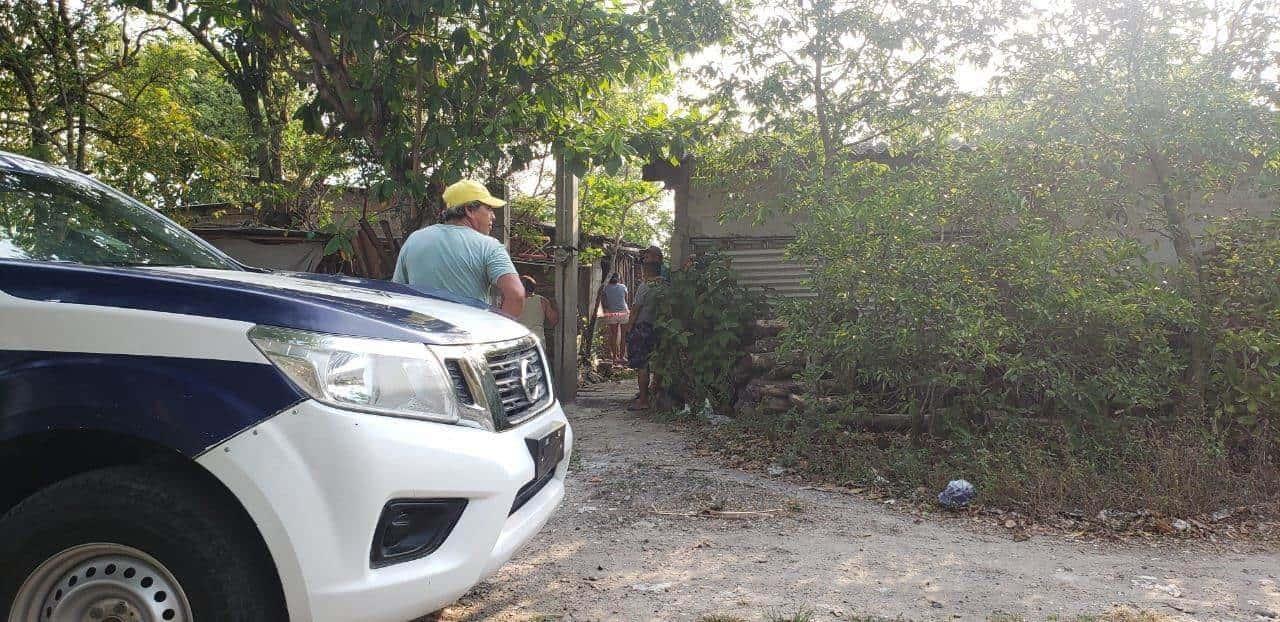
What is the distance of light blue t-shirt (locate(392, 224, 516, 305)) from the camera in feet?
15.4

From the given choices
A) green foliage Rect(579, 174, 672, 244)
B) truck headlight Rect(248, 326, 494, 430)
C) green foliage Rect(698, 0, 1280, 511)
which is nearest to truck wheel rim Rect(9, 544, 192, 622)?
truck headlight Rect(248, 326, 494, 430)

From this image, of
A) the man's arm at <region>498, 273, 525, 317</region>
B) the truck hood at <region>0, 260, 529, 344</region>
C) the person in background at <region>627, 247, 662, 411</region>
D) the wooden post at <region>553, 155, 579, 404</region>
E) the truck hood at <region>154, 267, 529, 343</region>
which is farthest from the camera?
the wooden post at <region>553, 155, 579, 404</region>

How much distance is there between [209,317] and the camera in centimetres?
230

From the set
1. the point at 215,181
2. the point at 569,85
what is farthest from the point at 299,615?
the point at 215,181

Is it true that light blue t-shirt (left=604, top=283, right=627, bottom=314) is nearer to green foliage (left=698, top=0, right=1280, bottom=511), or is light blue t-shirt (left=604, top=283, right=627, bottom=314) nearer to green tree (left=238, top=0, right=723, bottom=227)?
green tree (left=238, top=0, right=723, bottom=227)

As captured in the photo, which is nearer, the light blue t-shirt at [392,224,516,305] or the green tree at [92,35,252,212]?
the light blue t-shirt at [392,224,516,305]

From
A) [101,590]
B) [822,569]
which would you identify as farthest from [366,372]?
[822,569]

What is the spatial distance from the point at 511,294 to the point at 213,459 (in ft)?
8.35

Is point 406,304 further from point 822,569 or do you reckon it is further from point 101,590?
point 822,569

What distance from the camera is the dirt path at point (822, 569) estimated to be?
3715 millimetres

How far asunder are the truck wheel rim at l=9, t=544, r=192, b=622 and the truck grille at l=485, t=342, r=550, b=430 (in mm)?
960

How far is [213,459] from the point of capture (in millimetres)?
2205

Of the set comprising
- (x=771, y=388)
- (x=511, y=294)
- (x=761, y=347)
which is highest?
(x=511, y=294)

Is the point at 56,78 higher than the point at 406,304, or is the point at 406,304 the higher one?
the point at 56,78
